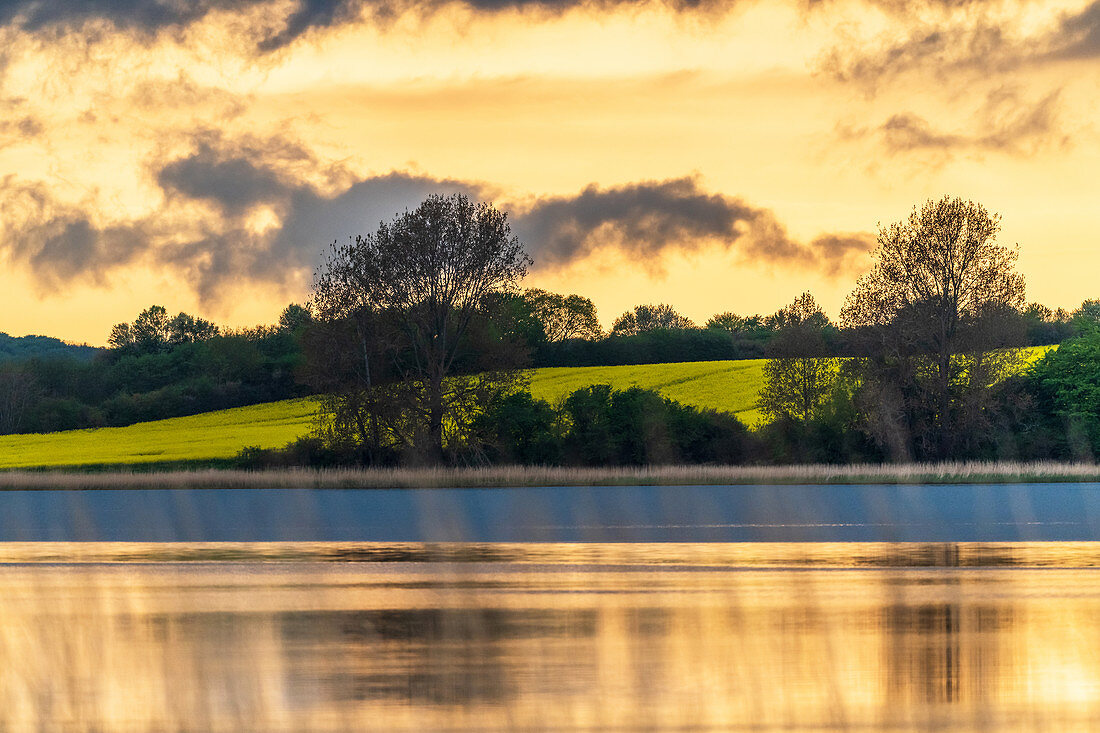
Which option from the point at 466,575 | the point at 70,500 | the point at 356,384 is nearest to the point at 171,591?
the point at 466,575

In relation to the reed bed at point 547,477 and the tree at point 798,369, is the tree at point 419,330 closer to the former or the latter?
the reed bed at point 547,477

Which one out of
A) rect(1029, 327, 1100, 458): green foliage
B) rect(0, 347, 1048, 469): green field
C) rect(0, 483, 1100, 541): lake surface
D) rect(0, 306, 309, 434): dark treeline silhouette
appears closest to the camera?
rect(0, 483, 1100, 541): lake surface

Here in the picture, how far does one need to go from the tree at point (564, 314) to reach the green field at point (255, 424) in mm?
18791

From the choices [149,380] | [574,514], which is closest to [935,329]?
[574,514]

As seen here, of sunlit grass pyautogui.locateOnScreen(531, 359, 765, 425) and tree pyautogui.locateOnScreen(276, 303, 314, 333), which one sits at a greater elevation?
tree pyautogui.locateOnScreen(276, 303, 314, 333)

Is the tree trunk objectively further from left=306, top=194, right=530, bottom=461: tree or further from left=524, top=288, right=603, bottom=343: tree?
left=524, top=288, right=603, bottom=343: tree

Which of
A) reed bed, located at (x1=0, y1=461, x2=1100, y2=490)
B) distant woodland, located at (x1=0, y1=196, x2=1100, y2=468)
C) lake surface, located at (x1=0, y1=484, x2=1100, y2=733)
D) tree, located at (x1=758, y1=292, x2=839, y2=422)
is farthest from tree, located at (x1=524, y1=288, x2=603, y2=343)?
lake surface, located at (x1=0, y1=484, x2=1100, y2=733)

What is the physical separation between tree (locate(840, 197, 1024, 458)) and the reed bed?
473 cm

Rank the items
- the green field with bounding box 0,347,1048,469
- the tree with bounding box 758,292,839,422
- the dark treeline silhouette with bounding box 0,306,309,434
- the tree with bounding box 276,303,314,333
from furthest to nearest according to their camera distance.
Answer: the tree with bounding box 276,303,314,333 → the dark treeline silhouette with bounding box 0,306,309,434 → the green field with bounding box 0,347,1048,469 → the tree with bounding box 758,292,839,422

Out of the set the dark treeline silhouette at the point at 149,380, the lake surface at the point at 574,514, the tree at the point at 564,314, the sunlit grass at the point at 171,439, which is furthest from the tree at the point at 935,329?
the tree at the point at 564,314

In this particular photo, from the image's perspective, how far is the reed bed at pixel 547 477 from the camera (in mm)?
42906

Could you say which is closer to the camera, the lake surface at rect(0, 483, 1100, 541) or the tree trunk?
the lake surface at rect(0, 483, 1100, 541)

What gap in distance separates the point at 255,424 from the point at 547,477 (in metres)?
33.9

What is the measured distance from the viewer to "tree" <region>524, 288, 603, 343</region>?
108 metres
